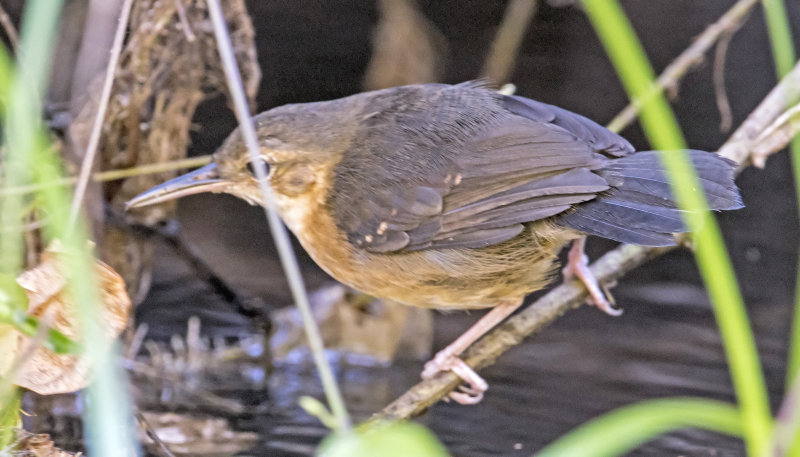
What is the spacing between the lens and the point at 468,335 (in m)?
3.40

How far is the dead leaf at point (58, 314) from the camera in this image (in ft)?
6.18

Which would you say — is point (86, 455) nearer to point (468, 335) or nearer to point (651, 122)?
point (468, 335)

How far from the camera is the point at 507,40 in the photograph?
18.4ft

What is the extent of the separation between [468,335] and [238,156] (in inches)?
42.1

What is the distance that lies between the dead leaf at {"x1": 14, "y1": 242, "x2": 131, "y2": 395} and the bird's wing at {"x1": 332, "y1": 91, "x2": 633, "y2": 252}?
133 cm

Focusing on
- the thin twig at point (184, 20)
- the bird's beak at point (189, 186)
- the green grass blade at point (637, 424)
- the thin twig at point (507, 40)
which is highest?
the thin twig at point (507, 40)

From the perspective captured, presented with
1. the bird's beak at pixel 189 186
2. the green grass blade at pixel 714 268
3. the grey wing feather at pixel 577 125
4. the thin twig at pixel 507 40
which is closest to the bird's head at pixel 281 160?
the bird's beak at pixel 189 186

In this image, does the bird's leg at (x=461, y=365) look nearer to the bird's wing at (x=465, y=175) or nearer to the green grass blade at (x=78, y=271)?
the bird's wing at (x=465, y=175)

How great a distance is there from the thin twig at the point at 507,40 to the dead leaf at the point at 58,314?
12.4 ft

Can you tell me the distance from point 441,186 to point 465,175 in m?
0.09

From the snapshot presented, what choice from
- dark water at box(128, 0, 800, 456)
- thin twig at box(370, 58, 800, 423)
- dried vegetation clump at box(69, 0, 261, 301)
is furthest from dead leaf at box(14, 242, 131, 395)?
dark water at box(128, 0, 800, 456)

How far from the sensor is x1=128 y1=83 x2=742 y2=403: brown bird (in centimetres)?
297

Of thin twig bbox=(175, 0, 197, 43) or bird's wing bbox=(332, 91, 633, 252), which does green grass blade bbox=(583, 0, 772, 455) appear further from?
thin twig bbox=(175, 0, 197, 43)

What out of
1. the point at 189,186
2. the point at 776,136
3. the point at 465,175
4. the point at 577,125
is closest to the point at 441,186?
the point at 465,175
